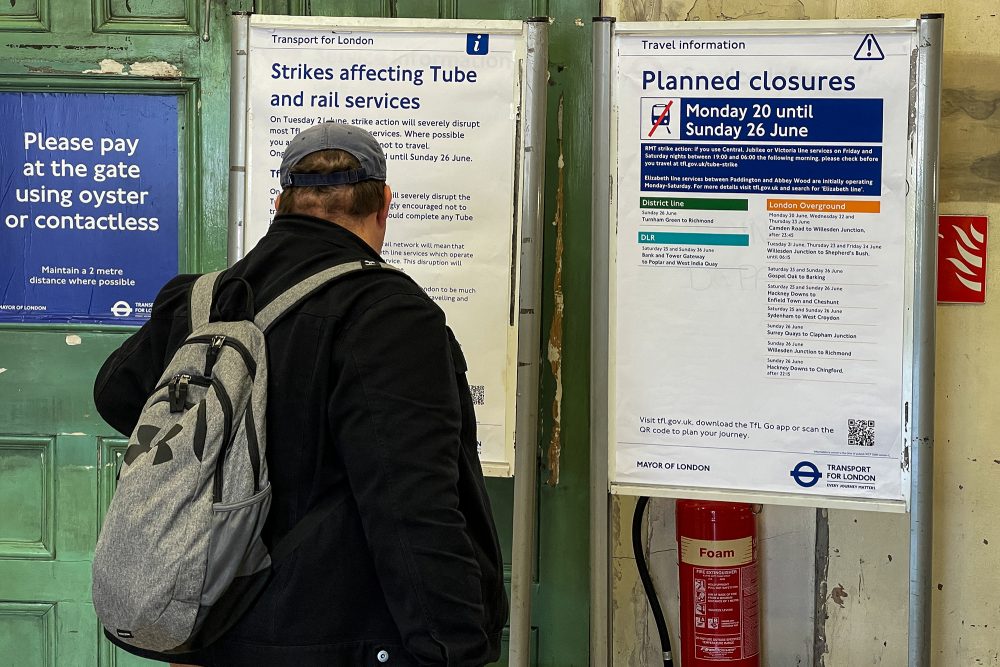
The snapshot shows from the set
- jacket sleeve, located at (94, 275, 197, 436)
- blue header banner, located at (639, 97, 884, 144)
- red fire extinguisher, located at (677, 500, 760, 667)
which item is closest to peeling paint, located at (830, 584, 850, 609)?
red fire extinguisher, located at (677, 500, 760, 667)

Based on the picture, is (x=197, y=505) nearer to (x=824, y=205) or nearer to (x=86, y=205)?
(x=824, y=205)

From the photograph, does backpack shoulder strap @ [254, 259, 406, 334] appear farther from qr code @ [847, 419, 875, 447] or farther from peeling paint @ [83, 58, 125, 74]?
peeling paint @ [83, 58, 125, 74]

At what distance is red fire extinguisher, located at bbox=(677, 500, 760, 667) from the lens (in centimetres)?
240

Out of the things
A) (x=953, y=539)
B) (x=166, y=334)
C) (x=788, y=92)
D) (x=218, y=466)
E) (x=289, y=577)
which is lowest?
(x=953, y=539)

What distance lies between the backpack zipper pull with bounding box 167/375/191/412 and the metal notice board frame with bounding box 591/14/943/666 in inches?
42.9

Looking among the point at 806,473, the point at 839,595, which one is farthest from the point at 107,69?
the point at 839,595

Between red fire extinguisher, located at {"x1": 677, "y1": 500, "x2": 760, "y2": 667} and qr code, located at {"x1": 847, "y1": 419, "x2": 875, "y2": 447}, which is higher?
qr code, located at {"x1": 847, "y1": 419, "x2": 875, "y2": 447}

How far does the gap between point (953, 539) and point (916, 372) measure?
603 mm

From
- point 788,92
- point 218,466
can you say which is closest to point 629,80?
point 788,92

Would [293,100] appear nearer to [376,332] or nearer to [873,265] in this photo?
[376,332]

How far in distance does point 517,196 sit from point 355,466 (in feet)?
3.49

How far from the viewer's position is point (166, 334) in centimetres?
159

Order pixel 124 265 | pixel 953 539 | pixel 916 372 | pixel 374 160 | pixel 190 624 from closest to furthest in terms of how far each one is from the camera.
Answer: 1. pixel 190 624
2. pixel 374 160
3. pixel 916 372
4. pixel 953 539
5. pixel 124 265

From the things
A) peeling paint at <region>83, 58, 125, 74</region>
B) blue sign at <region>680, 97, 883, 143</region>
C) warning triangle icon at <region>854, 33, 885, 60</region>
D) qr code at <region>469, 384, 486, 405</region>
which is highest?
peeling paint at <region>83, 58, 125, 74</region>
